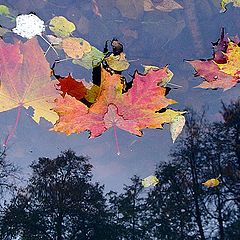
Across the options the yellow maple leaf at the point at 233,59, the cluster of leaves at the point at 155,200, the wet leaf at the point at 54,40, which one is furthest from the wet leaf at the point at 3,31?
the cluster of leaves at the point at 155,200

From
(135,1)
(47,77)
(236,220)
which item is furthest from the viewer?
(135,1)

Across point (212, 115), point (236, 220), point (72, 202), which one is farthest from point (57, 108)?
point (212, 115)

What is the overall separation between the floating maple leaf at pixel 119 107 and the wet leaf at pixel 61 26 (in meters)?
0.69

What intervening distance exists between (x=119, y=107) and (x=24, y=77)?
20.9 inches

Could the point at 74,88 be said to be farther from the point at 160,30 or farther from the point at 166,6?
the point at 160,30

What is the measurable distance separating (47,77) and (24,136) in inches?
3431

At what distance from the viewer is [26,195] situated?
19688 mm

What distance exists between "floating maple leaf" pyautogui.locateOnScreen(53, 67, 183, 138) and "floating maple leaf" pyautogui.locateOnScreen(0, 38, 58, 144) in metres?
0.27

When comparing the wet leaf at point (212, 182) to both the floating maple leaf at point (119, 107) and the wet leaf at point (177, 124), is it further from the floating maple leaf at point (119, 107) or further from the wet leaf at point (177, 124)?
the floating maple leaf at point (119, 107)

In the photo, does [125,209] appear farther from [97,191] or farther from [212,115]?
[212,115]

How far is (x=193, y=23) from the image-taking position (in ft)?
163

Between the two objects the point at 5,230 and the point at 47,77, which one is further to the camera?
the point at 5,230

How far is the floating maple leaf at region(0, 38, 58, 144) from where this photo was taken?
4.64ft

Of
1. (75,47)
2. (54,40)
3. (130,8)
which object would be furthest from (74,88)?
(130,8)
